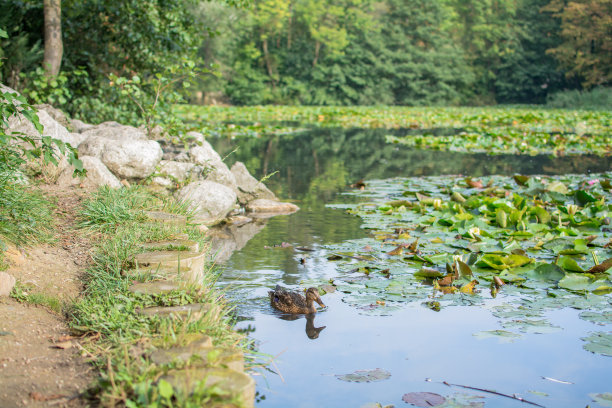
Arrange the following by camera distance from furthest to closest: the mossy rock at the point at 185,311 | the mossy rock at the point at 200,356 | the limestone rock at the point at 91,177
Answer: the limestone rock at the point at 91,177 < the mossy rock at the point at 185,311 < the mossy rock at the point at 200,356

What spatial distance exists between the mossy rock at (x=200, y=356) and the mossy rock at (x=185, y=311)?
0.30 metres

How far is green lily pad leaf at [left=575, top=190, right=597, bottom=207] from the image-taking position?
6.21 metres

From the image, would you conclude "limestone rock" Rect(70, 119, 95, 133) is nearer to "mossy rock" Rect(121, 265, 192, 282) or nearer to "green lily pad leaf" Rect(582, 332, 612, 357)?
"mossy rock" Rect(121, 265, 192, 282)

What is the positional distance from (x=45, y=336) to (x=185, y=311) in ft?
2.21

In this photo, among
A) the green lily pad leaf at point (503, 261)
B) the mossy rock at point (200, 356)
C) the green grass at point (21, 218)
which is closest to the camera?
the mossy rock at point (200, 356)

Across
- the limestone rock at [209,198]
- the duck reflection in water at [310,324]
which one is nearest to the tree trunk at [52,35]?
the limestone rock at [209,198]

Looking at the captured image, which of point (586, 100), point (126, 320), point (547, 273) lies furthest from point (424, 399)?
point (586, 100)

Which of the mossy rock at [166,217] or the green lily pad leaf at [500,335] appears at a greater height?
the mossy rock at [166,217]

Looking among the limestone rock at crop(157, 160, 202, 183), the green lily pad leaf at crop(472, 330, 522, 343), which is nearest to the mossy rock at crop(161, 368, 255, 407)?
the green lily pad leaf at crop(472, 330, 522, 343)

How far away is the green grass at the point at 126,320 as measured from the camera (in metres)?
2.13

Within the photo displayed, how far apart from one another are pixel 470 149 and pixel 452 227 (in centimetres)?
812

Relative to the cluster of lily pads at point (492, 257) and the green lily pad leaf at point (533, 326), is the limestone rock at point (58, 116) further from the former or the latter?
the green lily pad leaf at point (533, 326)

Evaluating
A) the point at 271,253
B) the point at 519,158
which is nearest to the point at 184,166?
the point at 271,253

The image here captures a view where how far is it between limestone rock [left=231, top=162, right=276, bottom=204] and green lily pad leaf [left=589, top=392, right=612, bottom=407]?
188 inches
